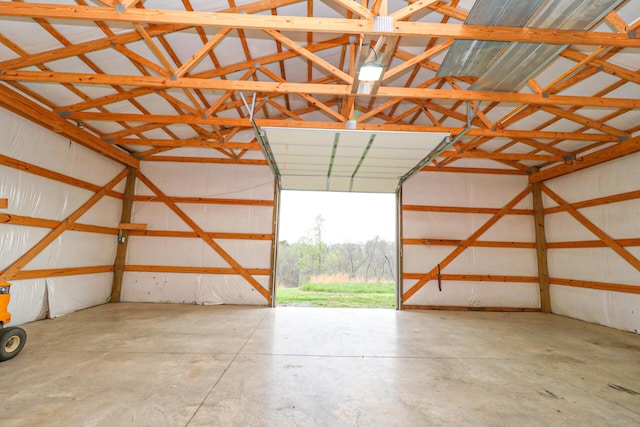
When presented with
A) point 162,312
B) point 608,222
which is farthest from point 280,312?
point 608,222

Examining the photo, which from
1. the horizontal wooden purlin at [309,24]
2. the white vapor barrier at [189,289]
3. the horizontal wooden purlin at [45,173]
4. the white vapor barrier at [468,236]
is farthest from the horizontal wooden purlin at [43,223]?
the white vapor barrier at [468,236]

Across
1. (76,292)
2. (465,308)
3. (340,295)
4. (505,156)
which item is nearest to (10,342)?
(76,292)

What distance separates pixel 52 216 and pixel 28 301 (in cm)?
162

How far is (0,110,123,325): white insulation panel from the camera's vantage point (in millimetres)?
4938

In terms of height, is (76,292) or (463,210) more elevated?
(463,210)

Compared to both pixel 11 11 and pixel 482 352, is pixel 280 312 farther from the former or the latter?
pixel 11 11

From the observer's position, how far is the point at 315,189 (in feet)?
27.2

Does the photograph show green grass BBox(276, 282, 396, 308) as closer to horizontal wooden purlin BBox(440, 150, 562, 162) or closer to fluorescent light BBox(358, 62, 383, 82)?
horizontal wooden purlin BBox(440, 150, 562, 162)

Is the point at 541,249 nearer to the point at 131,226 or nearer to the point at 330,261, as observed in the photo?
the point at 330,261

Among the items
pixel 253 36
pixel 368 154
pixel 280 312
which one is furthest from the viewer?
pixel 280 312

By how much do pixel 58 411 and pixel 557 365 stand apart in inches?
213

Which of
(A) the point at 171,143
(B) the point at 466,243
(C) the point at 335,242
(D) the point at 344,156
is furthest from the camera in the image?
(C) the point at 335,242

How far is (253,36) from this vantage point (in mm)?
4844

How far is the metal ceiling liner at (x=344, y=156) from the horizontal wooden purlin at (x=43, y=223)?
447 cm
